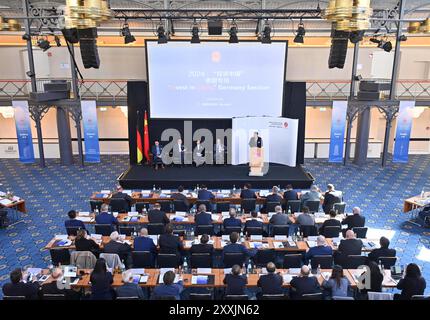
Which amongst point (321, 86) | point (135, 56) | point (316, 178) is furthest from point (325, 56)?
point (135, 56)

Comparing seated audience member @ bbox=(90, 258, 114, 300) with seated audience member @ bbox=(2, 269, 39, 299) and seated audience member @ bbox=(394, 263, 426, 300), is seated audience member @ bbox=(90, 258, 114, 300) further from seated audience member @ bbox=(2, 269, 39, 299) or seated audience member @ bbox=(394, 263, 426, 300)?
seated audience member @ bbox=(394, 263, 426, 300)

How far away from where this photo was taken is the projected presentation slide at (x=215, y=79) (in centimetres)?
1703

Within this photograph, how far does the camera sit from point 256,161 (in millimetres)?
16094

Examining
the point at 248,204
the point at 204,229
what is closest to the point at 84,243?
the point at 204,229

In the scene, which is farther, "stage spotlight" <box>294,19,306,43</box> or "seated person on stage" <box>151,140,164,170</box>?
"seated person on stage" <box>151,140,164,170</box>

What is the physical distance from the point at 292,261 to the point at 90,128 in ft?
41.6

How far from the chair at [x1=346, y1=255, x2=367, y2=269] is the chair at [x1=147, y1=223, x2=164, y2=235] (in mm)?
4418

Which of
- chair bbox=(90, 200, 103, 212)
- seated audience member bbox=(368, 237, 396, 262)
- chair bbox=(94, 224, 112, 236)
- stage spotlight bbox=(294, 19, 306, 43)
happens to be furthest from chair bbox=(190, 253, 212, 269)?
stage spotlight bbox=(294, 19, 306, 43)

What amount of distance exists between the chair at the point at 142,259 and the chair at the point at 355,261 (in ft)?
13.7

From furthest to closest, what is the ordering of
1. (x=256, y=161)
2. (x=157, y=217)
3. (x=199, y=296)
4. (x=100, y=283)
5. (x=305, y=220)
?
(x=256, y=161)
(x=157, y=217)
(x=305, y=220)
(x=100, y=283)
(x=199, y=296)

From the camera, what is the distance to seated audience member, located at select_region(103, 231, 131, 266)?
832 centimetres

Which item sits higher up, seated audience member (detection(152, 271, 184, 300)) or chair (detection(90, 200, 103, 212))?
seated audience member (detection(152, 271, 184, 300))

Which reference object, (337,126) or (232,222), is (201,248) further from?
(337,126)

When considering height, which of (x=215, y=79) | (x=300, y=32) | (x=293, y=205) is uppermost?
(x=300, y=32)
